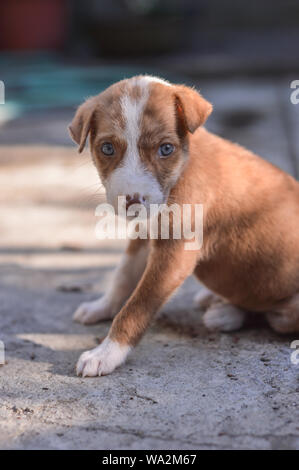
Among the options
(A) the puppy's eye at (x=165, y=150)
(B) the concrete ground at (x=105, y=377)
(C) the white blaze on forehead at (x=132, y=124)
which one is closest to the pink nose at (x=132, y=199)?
(C) the white blaze on forehead at (x=132, y=124)

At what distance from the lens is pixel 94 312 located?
3.85 metres

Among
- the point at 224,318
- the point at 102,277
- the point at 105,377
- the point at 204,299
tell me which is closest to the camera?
the point at 105,377

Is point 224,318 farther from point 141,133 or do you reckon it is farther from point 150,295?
point 141,133

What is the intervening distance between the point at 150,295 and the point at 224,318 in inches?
22.8

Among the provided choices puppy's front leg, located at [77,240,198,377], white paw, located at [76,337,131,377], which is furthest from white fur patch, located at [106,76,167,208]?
white paw, located at [76,337,131,377]

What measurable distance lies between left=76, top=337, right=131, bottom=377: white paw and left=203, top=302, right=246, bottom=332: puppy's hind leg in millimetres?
617

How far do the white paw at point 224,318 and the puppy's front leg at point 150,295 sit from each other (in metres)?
0.48

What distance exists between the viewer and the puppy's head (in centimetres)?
301

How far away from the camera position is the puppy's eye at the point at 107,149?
3.13m

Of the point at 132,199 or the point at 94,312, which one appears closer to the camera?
the point at 132,199

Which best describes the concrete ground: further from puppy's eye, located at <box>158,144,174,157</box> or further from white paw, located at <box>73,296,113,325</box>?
puppy's eye, located at <box>158,144,174,157</box>

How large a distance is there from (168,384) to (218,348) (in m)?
0.47

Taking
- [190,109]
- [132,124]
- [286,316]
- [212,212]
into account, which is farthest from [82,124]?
[286,316]
